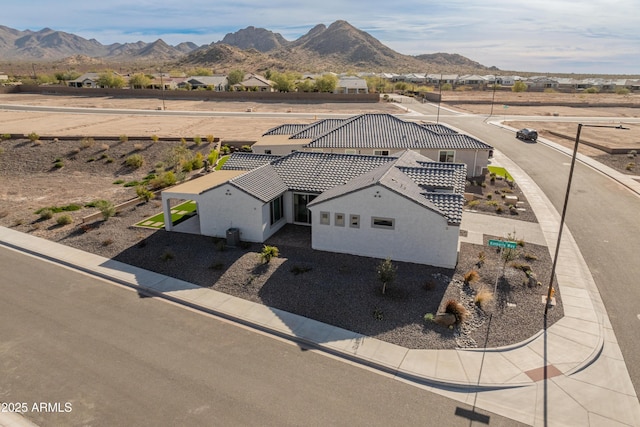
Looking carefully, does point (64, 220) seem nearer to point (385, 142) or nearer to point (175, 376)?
point (175, 376)

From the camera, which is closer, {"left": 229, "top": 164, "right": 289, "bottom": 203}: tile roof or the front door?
{"left": 229, "top": 164, "right": 289, "bottom": 203}: tile roof

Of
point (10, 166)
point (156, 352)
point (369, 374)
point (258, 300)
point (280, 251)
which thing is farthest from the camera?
point (10, 166)

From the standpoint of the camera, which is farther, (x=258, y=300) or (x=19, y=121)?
(x=19, y=121)

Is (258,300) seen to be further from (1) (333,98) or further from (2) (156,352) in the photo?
(1) (333,98)

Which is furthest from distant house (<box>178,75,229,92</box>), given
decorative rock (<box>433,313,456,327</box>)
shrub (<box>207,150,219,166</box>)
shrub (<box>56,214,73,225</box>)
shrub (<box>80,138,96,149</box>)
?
decorative rock (<box>433,313,456,327</box>)

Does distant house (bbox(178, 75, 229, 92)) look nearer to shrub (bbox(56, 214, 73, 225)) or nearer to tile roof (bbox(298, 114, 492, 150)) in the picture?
tile roof (bbox(298, 114, 492, 150))

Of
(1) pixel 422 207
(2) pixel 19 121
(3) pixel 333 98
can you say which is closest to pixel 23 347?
(1) pixel 422 207

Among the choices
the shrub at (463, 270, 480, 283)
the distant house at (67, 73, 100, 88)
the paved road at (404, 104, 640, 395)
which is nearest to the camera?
the paved road at (404, 104, 640, 395)

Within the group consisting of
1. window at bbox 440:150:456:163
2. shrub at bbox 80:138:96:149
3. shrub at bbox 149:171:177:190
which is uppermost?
window at bbox 440:150:456:163

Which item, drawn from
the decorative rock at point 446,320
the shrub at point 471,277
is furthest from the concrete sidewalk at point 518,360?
the shrub at point 471,277
